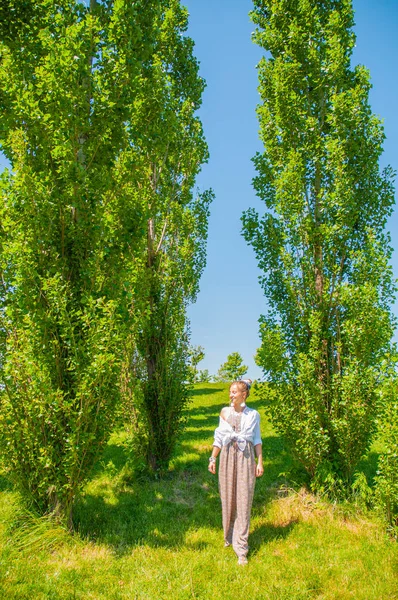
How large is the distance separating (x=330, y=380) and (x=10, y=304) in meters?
5.88

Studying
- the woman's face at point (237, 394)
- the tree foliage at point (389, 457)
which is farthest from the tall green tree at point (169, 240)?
the tree foliage at point (389, 457)

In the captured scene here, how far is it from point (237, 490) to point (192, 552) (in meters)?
1.12

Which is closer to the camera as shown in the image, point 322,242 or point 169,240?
point 322,242

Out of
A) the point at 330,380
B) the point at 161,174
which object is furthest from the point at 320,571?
the point at 161,174

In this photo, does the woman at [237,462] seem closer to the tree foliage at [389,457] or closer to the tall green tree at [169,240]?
the tree foliage at [389,457]

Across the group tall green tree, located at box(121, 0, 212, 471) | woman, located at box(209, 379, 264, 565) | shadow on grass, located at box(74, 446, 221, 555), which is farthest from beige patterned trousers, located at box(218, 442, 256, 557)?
tall green tree, located at box(121, 0, 212, 471)

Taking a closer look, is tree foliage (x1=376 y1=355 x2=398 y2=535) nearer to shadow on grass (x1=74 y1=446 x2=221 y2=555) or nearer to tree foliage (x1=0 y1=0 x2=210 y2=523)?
shadow on grass (x1=74 y1=446 x2=221 y2=555)

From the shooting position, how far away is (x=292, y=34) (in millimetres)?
8945

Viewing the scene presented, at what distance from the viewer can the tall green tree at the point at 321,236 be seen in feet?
24.4

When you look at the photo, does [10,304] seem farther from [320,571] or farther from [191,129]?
[191,129]

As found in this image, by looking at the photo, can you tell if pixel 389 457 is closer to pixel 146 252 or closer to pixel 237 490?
pixel 237 490

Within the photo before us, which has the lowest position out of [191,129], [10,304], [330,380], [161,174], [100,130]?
[330,380]

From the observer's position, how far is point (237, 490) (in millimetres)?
6094

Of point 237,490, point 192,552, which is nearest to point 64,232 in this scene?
point 237,490
